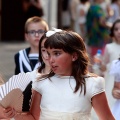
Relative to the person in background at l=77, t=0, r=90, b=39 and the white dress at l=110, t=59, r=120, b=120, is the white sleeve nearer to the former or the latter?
the white dress at l=110, t=59, r=120, b=120

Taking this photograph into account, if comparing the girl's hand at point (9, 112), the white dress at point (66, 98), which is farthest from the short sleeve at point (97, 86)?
the girl's hand at point (9, 112)

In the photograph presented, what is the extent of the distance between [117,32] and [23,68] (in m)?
2.19

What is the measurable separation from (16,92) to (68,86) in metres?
0.38

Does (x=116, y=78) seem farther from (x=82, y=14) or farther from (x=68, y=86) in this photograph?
(x=82, y=14)

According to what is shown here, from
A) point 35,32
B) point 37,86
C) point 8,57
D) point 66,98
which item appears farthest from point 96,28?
point 66,98

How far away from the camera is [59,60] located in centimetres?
409

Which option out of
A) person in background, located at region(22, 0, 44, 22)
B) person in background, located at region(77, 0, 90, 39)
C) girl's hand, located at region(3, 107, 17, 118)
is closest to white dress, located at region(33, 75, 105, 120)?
girl's hand, located at region(3, 107, 17, 118)

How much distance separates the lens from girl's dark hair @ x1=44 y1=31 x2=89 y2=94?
408cm

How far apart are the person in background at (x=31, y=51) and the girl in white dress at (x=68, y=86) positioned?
236 cm

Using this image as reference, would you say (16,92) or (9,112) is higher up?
(16,92)

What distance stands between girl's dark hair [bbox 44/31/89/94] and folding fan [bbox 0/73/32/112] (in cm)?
20

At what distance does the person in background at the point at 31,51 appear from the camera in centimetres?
667

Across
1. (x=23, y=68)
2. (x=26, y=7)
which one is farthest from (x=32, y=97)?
(x=26, y=7)

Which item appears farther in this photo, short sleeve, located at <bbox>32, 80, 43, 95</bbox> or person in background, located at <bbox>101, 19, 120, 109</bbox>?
person in background, located at <bbox>101, 19, 120, 109</bbox>
